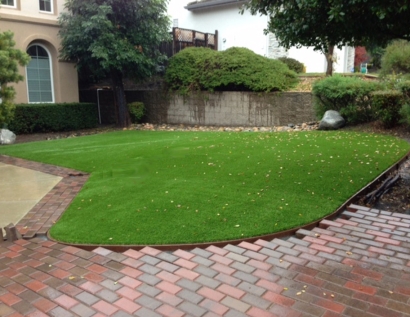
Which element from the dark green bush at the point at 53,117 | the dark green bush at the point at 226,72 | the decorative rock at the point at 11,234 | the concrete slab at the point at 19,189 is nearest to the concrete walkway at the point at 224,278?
the decorative rock at the point at 11,234

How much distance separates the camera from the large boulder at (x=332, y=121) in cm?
1160

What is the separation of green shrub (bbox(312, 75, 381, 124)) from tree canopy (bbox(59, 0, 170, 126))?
6.67 meters

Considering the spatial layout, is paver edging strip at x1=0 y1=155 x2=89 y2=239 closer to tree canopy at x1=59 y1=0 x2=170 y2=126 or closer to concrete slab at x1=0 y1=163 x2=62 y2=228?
concrete slab at x1=0 y1=163 x2=62 y2=228

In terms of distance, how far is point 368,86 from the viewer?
1130 centimetres

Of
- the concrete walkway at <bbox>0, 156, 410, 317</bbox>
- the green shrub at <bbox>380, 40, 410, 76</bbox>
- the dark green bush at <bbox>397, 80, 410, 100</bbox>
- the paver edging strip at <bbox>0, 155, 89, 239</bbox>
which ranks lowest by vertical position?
the concrete walkway at <bbox>0, 156, 410, 317</bbox>

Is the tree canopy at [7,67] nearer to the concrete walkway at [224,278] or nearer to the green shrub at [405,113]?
the concrete walkway at [224,278]

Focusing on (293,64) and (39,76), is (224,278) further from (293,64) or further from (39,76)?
(293,64)

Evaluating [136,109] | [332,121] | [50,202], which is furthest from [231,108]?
[50,202]

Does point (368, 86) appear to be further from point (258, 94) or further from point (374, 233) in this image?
point (374, 233)

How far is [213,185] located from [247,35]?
54.2ft

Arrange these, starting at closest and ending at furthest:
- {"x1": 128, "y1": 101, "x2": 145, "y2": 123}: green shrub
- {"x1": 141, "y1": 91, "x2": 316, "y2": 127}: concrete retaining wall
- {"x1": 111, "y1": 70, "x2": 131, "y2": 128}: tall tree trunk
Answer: {"x1": 141, "y1": 91, "x2": 316, "y2": 127}: concrete retaining wall < {"x1": 111, "y1": 70, "x2": 131, "y2": 128}: tall tree trunk < {"x1": 128, "y1": 101, "x2": 145, "y2": 123}: green shrub

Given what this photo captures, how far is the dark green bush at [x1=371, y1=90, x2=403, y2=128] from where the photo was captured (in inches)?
413

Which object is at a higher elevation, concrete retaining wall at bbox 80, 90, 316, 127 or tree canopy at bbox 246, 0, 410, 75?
tree canopy at bbox 246, 0, 410, 75

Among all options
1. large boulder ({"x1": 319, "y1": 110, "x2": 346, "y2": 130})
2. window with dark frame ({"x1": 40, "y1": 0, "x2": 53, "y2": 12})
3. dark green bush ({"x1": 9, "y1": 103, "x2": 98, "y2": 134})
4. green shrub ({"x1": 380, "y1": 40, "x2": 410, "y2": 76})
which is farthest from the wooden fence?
green shrub ({"x1": 380, "y1": 40, "x2": 410, "y2": 76})
